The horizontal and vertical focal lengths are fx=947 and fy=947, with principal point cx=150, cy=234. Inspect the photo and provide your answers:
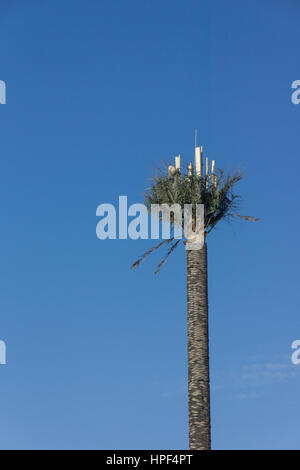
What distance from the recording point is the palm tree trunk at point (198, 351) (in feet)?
115

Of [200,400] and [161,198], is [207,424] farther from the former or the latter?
[161,198]

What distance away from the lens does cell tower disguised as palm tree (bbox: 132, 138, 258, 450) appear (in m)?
35.2

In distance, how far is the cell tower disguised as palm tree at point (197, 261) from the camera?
35.2m

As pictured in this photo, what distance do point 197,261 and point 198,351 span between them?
359cm

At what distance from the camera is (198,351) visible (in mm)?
A: 35844

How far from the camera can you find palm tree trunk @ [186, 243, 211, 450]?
35.0m

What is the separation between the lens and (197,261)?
37.1m

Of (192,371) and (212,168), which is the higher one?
(212,168)

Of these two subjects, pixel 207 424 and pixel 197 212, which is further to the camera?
pixel 197 212
